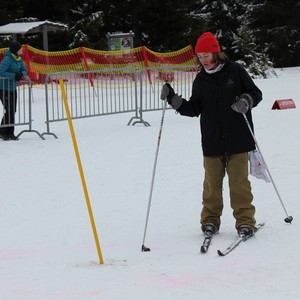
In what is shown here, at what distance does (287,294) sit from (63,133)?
9619 millimetres

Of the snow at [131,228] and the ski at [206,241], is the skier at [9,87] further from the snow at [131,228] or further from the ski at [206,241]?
the ski at [206,241]

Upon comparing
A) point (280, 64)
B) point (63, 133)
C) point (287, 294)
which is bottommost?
point (280, 64)

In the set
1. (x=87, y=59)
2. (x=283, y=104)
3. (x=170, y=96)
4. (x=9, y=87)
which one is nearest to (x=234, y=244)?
(x=170, y=96)

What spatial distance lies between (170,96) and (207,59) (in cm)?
43

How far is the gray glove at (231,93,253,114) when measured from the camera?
5809mm

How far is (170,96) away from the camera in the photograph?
6125mm

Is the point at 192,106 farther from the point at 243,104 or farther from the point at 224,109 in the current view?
the point at 243,104

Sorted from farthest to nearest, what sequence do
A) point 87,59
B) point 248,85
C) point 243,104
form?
point 87,59
point 248,85
point 243,104

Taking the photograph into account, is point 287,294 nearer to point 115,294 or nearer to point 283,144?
point 115,294

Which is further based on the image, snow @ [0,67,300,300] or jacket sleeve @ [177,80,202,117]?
jacket sleeve @ [177,80,202,117]

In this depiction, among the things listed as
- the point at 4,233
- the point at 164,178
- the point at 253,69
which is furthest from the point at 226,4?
the point at 4,233

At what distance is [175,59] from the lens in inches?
1152

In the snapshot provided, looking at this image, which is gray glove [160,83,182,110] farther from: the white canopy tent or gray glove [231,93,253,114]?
the white canopy tent

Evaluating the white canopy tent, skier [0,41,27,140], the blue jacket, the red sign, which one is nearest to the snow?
skier [0,41,27,140]
